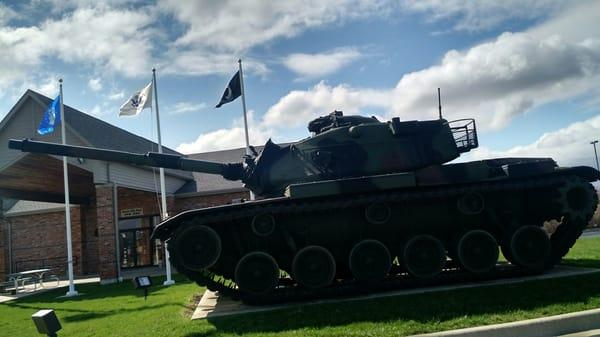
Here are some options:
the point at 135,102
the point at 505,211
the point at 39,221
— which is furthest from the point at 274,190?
the point at 39,221

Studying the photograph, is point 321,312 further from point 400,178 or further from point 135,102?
point 135,102

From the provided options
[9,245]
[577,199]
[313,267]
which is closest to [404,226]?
[313,267]

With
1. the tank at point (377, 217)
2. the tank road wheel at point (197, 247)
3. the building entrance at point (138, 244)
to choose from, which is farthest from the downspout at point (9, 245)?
the tank road wheel at point (197, 247)

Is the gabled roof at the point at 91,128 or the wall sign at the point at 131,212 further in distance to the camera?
the wall sign at the point at 131,212

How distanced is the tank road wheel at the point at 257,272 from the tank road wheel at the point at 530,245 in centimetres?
467

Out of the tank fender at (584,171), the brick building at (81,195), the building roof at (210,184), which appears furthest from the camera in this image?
the building roof at (210,184)

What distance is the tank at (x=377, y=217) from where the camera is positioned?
8.79 m

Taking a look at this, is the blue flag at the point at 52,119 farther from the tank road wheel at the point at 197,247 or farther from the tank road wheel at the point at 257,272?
the tank road wheel at the point at 257,272

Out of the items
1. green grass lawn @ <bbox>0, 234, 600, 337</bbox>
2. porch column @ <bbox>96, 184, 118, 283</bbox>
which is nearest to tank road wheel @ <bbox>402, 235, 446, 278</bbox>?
green grass lawn @ <bbox>0, 234, 600, 337</bbox>

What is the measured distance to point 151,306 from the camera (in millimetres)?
10992

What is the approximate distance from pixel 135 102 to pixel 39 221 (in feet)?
49.0

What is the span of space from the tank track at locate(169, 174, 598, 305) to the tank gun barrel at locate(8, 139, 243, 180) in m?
2.20

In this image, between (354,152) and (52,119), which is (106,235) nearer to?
(52,119)

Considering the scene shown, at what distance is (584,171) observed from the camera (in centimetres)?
973
